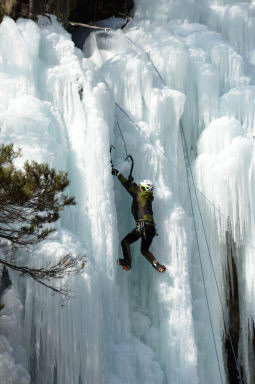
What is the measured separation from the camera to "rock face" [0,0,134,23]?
7.64 meters

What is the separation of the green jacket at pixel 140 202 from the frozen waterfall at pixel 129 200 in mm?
314

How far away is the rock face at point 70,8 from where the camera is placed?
7644mm

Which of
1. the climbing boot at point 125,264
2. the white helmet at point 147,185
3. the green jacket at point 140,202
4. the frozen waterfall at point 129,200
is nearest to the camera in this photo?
the frozen waterfall at point 129,200

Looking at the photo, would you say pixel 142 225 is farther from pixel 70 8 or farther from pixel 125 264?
pixel 70 8

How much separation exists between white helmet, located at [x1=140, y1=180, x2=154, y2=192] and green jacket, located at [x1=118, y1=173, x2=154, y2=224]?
0.05 meters

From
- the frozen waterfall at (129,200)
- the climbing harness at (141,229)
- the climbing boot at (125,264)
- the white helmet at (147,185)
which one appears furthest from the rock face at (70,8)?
the climbing boot at (125,264)

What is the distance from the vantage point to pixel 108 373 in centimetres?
600

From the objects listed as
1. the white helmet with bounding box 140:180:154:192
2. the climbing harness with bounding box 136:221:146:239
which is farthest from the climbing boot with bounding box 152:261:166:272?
the white helmet with bounding box 140:180:154:192

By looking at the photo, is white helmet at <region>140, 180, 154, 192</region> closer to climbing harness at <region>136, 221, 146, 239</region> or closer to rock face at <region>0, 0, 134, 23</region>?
climbing harness at <region>136, 221, 146, 239</region>

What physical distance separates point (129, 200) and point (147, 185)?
603 millimetres

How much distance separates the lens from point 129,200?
735cm

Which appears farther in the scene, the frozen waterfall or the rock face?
the rock face

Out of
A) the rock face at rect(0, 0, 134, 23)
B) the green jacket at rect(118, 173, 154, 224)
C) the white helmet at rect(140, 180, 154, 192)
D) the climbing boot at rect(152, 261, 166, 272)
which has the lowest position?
the climbing boot at rect(152, 261, 166, 272)

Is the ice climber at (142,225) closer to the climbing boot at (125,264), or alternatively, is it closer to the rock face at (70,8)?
the climbing boot at (125,264)
